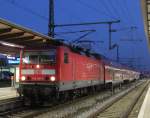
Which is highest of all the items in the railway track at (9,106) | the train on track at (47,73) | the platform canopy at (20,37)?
the platform canopy at (20,37)

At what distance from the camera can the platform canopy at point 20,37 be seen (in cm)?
1662

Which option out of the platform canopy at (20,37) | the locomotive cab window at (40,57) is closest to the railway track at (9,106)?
the locomotive cab window at (40,57)

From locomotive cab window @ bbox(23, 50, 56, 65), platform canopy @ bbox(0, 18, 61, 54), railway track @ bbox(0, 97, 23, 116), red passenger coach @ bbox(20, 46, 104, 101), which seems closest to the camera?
platform canopy @ bbox(0, 18, 61, 54)

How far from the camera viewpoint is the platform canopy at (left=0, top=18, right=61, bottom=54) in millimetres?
16625

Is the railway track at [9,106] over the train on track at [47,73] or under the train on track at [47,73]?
under

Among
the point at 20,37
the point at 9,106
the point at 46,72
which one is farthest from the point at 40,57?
the point at 9,106

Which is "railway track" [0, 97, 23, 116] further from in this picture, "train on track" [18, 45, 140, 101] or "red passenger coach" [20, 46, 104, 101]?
"red passenger coach" [20, 46, 104, 101]

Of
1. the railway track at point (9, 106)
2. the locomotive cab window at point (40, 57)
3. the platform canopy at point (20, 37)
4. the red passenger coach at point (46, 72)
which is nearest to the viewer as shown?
the platform canopy at point (20, 37)

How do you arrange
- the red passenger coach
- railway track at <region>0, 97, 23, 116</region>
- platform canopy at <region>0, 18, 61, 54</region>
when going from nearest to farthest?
1. platform canopy at <region>0, 18, 61, 54</region>
2. railway track at <region>0, 97, 23, 116</region>
3. the red passenger coach

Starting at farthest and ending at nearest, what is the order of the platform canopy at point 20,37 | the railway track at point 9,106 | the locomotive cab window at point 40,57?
the locomotive cab window at point 40,57 → the railway track at point 9,106 → the platform canopy at point 20,37

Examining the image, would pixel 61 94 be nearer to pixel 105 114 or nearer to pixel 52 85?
pixel 52 85

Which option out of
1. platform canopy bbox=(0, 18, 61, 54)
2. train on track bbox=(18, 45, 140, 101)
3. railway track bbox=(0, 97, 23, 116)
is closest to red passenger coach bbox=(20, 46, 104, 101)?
train on track bbox=(18, 45, 140, 101)

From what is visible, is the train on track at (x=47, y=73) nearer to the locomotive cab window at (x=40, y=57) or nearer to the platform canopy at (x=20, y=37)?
the locomotive cab window at (x=40, y=57)

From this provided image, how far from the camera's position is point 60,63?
19734mm
